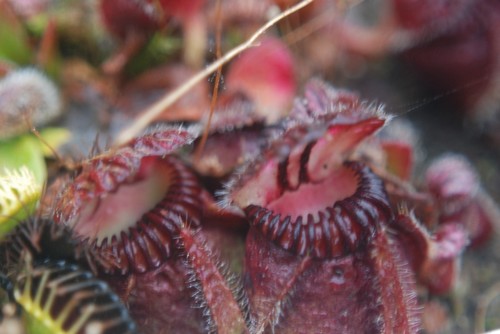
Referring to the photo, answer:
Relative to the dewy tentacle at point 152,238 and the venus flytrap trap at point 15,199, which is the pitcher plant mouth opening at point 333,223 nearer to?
the dewy tentacle at point 152,238

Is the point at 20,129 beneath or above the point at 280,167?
above

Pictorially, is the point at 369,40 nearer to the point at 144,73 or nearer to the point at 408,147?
the point at 408,147

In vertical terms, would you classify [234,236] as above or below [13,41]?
below

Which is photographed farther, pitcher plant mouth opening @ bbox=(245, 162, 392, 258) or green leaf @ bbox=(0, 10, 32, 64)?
green leaf @ bbox=(0, 10, 32, 64)

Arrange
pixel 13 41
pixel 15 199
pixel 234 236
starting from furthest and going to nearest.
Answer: pixel 13 41 < pixel 234 236 < pixel 15 199

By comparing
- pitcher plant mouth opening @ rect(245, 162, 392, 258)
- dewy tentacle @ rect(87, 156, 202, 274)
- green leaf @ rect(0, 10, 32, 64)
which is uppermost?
green leaf @ rect(0, 10, 32, 64)

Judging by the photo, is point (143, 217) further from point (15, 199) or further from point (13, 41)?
point (13, 41)

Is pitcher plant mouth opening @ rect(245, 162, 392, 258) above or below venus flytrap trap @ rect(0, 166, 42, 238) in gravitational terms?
below

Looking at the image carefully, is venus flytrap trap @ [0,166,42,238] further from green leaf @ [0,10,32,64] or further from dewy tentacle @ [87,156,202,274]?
green leaf @ [0,10,32,64]

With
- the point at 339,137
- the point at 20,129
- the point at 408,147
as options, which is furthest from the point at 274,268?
the point at 20,129

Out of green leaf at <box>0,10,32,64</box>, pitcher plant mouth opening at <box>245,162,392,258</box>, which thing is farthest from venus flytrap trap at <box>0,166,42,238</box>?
green leaf at <box>0,10,32,64</box>

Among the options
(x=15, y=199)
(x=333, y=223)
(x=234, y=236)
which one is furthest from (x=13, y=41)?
(x=333, y=223)
